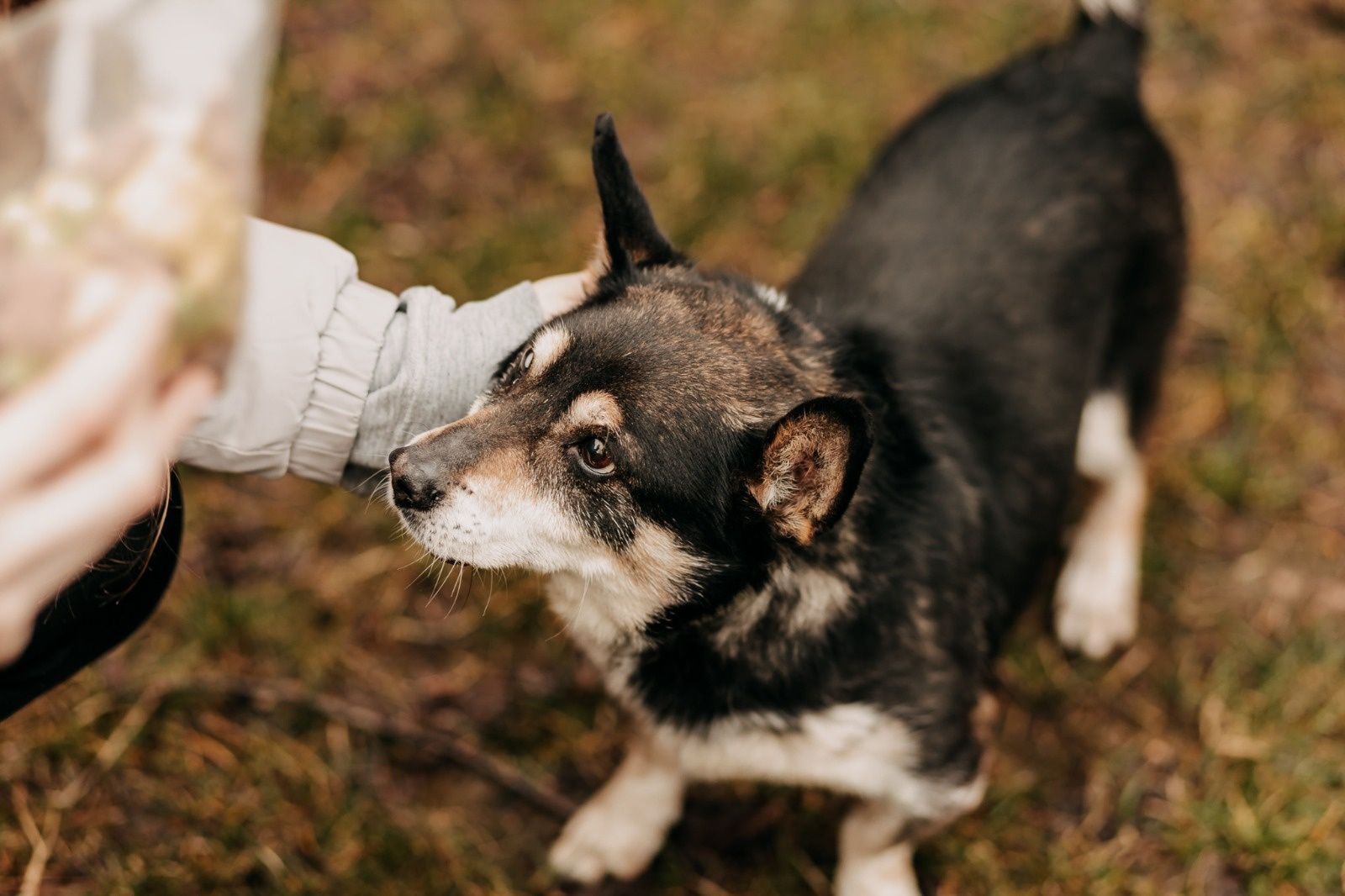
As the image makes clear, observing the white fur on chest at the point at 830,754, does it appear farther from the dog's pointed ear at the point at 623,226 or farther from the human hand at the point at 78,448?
the human hand at the point at 78,448

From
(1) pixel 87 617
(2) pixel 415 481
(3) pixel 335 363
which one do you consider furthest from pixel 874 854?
(1) pixel 87 617

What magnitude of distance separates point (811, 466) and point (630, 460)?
0.41 m

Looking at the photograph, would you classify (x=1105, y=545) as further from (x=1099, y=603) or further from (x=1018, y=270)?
(x=1018, y=270)

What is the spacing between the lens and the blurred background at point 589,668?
346 cm

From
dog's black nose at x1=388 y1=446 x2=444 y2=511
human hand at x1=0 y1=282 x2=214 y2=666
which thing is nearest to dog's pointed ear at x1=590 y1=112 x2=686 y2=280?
dog's black nose at x1=388 y1=446 x2=444 y2=511

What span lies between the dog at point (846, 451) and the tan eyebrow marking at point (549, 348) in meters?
0.01

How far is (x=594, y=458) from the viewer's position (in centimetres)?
259

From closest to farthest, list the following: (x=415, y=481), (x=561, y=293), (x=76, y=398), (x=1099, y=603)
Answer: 1. (x=76, y=398)
2. (x=415, y=481)
3. (x=561, y=293)
4. (x=1099, y=603)

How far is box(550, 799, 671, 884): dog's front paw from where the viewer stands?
3.40m

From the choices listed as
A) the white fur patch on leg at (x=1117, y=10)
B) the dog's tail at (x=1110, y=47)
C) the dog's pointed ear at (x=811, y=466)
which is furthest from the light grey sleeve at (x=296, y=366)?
the white fur patch on leg at (x=1117, y=10)

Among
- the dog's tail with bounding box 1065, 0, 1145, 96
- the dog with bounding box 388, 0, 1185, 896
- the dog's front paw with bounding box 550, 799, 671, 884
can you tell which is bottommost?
the dog's front paw with bounding box 550, 799, 671, 884

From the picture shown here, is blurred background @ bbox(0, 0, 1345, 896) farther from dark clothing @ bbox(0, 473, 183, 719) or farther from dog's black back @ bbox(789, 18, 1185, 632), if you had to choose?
dog's black back @ bbox(789, 18, 1185, 632)

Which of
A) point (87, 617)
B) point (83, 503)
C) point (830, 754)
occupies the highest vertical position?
point (83, 503)

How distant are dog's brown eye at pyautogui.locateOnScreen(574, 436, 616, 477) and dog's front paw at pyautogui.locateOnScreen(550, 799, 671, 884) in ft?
4.32
